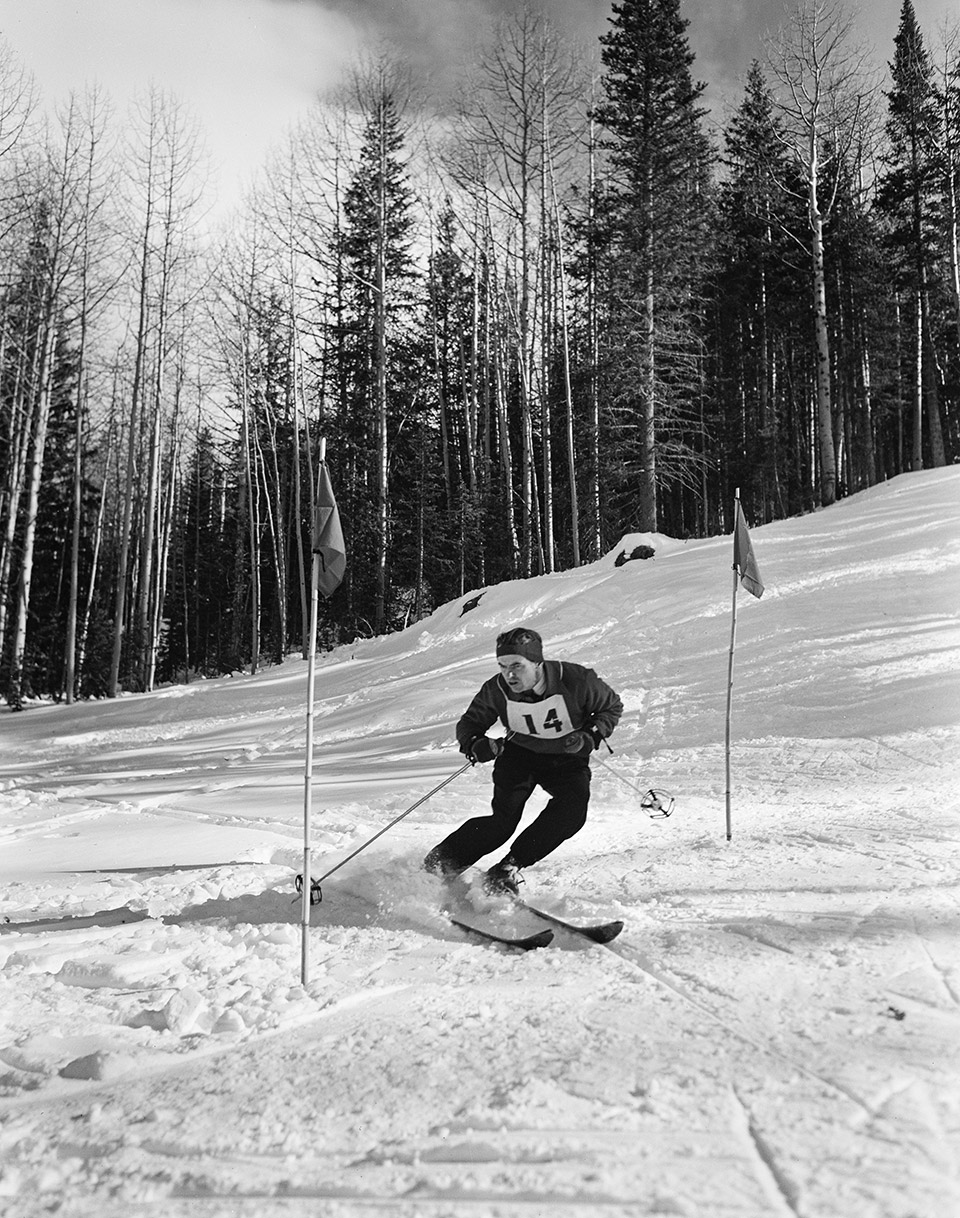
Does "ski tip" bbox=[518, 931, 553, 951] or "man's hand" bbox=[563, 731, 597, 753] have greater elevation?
"man's hand" bbox=[563, 731, 597, 753]

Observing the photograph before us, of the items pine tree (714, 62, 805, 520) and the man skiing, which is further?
pine tree (714, 62, 805, 520)

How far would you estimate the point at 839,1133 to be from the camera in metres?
2.17

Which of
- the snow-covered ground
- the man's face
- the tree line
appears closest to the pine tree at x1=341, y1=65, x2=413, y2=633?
the tree line

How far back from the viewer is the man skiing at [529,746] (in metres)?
4.45

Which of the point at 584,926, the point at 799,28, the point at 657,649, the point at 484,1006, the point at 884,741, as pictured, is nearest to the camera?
the point at 484,1006

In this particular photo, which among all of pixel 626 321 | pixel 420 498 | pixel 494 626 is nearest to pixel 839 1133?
pixel 494 626

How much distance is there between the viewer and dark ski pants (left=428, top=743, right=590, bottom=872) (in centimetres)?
453

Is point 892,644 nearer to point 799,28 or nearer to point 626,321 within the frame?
point 626,321

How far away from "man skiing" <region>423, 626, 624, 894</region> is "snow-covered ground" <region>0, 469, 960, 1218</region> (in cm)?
30

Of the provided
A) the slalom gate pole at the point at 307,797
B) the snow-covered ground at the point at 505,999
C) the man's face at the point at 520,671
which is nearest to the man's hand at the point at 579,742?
the man's face at the point at 520,671

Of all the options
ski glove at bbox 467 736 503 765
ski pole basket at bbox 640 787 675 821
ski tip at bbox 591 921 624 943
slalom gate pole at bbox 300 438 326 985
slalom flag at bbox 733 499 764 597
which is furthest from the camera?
slalom flag at bbox 733 499 764 597

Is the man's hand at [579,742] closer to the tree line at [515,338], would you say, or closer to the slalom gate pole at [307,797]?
the slalom gate pole at [307,797]

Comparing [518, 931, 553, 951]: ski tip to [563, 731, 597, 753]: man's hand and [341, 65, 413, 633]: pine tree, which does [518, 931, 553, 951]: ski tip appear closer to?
[563, 731, 597, 753]: man's hand

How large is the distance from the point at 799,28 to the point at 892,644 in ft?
59.9
